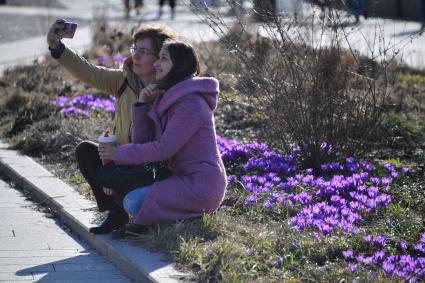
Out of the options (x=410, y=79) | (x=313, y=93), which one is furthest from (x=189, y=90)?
(x=410, y=79)

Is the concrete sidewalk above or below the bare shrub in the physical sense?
below

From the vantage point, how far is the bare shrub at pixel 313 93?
7.54 m

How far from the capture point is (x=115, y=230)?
Answer: 6.02 metres

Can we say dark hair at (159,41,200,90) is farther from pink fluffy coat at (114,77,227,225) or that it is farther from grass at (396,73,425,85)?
grass at (396,73,425,85)

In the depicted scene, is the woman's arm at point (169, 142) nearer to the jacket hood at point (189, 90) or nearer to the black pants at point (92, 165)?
the jacket hood at point (189, 90)

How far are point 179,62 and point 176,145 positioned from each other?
49 centimetres

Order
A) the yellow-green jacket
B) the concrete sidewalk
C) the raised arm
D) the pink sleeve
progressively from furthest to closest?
1. the raised arm
2. the yellow-green jacket
3. the pink sleeve
4. the concrete sidewalk

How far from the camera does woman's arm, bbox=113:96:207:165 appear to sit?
5707 millimetres

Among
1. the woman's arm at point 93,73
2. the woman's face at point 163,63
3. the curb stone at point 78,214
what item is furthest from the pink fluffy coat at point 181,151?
the woman's arm at point 93,73

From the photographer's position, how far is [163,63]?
5812 mm

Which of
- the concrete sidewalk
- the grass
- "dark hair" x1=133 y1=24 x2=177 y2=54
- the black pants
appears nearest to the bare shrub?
"dark hair" x1=133 y1=24 x2=177 y2=54

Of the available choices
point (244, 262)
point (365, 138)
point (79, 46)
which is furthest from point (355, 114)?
point (79, 46)

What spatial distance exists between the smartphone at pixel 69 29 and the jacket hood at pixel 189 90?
0.75 m

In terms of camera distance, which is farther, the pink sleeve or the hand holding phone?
Answer: the hand holding phone
